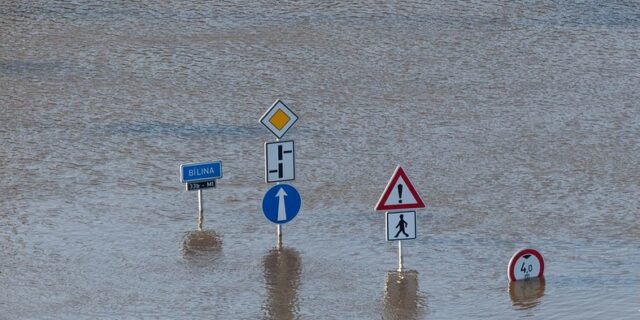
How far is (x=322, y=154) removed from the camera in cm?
1789

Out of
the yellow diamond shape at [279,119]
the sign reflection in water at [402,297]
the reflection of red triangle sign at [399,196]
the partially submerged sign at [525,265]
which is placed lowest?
the sign reflection in water at [402,297]

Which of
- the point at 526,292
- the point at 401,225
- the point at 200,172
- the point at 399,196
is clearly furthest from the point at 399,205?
the point at 200,172

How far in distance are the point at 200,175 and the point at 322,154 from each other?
3259 mm

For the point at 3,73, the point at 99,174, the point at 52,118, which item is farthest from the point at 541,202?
the point at 3,73

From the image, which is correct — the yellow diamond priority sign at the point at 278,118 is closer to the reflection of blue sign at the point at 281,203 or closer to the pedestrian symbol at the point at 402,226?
the reflection of blue sign at the point at 281,203

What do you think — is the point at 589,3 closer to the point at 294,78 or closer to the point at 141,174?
the point at 294,78

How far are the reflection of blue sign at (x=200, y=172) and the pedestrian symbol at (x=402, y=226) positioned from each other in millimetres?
2595

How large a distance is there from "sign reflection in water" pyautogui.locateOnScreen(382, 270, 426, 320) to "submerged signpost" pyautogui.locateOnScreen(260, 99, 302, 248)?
1.40 meters

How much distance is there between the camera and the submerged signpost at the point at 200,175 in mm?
14922

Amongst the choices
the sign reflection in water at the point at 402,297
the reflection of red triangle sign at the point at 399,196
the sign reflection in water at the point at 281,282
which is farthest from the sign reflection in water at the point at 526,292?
the sign reflection in water at the point at 281,282

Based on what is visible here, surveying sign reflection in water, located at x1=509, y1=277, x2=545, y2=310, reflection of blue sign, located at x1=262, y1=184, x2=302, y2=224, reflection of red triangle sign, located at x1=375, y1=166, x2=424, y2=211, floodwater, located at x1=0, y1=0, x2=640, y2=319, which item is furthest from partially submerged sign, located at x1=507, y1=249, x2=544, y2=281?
reflection of blue sign, located at x1=262, y1=184, x2=302, y2=224

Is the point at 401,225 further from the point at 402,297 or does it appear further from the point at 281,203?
the point at 281,203

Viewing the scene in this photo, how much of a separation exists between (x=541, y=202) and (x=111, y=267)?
5.54 metres

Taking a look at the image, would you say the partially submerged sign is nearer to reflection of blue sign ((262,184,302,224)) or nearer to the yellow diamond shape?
reflection of blue sign ((262,184,302,224))
